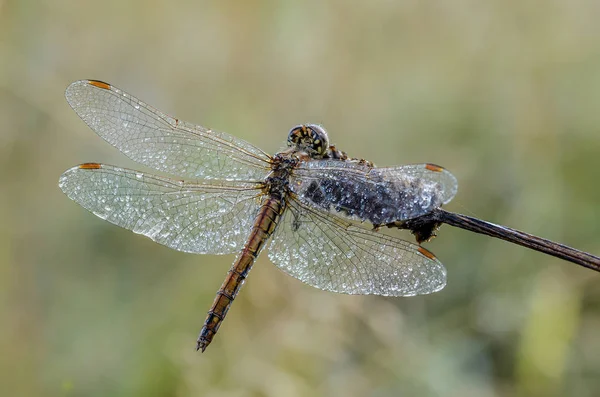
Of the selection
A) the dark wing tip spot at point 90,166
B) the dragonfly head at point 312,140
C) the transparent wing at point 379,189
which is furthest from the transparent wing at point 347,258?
the dark wing tip spot at point 90,166

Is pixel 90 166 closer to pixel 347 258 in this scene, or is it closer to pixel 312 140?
pixel 312 140

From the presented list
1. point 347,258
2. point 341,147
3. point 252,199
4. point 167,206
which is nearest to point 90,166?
point 167,206

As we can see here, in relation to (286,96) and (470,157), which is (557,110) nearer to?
(470,157)

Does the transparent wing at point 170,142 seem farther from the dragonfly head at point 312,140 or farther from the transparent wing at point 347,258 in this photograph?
the transparent wing at point 347,258

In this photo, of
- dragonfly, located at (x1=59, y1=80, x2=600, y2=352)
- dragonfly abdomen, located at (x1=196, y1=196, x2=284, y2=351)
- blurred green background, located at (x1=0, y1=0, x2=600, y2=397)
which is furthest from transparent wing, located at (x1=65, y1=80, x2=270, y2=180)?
blurred green background, located at (x1=0, y1=0, x2=600, y2=397)

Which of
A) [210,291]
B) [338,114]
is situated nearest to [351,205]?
[210,291]

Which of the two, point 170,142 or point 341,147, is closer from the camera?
point 170,142

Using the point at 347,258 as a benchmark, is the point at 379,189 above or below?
above

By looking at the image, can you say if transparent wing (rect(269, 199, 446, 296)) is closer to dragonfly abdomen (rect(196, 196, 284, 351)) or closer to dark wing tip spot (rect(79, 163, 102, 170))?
dragonfly abdomen (rect(196, 196, 284, 351))
